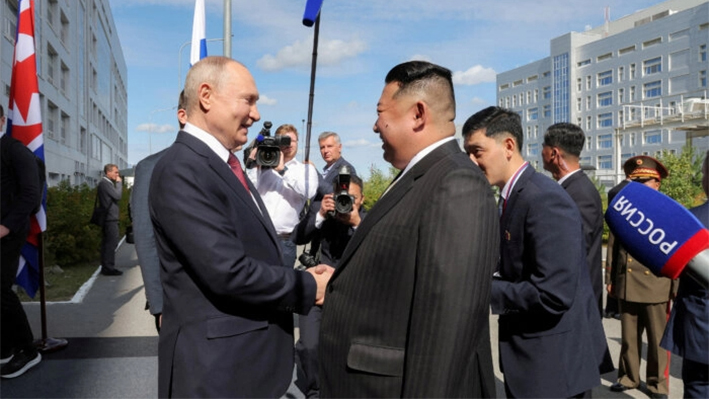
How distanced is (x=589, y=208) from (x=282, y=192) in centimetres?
261

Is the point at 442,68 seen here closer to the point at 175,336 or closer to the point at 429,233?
the point at 429,233

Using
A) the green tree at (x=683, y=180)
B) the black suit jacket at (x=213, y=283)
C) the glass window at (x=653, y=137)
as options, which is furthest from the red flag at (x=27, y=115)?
the glass window at (x=653, y=137)

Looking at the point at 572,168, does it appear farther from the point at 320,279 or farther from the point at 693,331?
the point at 320,279

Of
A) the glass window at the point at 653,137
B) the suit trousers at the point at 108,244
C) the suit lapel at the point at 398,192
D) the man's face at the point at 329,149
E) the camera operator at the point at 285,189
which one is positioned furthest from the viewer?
the glass window at the point at 653,137

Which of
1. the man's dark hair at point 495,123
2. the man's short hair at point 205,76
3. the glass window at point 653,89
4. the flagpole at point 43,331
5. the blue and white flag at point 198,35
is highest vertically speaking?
the glass window at point 653,89

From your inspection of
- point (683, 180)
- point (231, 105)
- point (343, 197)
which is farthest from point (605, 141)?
point (231, 105)

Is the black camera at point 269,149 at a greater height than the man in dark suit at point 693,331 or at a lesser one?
greater

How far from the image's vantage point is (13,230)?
4969mm

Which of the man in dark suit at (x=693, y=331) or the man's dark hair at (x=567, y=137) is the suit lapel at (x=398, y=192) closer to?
the man in dark suit at (x=693, y=331)

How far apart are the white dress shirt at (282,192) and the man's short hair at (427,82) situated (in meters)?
3.31

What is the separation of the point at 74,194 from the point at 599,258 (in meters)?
14.1

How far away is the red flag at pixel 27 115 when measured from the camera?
5.93 meters

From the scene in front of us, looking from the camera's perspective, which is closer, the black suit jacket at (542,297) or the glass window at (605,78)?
the black suit jacket at (542,297)

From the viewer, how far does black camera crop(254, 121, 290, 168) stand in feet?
16.0
